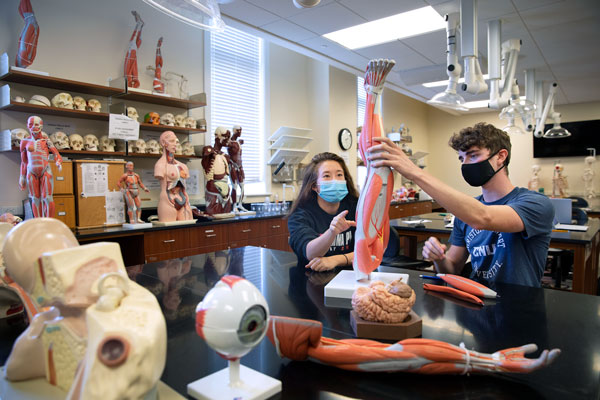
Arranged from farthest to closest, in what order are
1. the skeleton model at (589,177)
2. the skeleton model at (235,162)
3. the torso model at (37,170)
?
the skeleton model at (589,177) < the skeleton model at (235,162) < the torso model at (37,170)

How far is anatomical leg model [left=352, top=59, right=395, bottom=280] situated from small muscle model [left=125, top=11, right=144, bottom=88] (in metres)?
3.30

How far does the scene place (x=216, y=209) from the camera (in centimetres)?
432

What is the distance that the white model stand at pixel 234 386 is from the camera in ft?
2.25

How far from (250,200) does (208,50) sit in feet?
7.17

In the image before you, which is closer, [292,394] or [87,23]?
[292,394]

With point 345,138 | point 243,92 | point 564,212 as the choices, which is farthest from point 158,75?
point 564,212

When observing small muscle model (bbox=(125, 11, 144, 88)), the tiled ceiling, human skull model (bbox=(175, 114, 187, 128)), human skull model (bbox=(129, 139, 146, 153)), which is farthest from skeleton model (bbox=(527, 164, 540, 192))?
small muscle model (bbox=(125, 11, 144, 88))

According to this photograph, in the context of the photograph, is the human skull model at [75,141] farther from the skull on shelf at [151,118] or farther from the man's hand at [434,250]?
the man's hand at [434,250]

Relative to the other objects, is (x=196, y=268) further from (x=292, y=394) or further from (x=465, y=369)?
(x=465, y=369)

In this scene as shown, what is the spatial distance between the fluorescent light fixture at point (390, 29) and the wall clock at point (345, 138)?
7.36 feet

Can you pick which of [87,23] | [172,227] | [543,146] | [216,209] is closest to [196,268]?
[172,227]

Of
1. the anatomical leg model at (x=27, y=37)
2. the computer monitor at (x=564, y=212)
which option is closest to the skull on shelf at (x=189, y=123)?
the anatomical leg model at (x=27, y=37)

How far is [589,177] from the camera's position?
27.2ft

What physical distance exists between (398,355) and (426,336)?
24 centimetres
